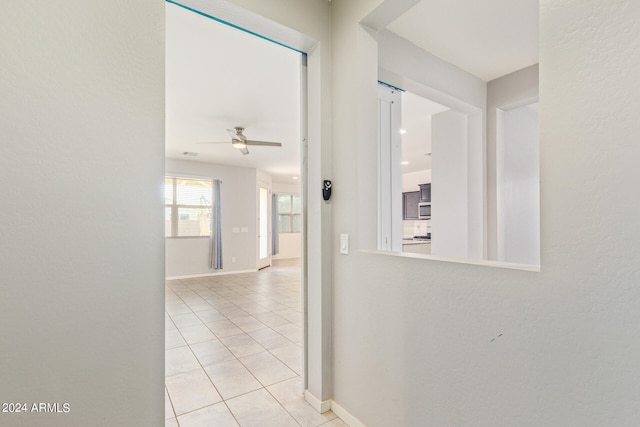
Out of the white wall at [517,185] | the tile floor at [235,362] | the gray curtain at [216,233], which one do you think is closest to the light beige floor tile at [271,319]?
the tile floor at [235,362]

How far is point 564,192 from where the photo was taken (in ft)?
2.80

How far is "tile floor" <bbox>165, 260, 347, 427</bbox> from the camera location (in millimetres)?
1789

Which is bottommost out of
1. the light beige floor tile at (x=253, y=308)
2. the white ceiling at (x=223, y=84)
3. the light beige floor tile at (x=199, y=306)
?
the light beige floor tile at (x=253, y=308)

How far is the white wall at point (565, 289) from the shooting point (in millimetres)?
760

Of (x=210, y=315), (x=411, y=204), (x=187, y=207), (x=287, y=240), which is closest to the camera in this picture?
(x=210, y=315)

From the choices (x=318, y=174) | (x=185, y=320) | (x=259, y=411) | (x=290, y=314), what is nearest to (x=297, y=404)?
(x=259, y=411)

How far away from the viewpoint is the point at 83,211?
41.4 inches

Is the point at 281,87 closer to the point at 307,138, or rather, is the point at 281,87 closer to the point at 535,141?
the point at 307,138

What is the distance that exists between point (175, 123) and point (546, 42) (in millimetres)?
4082

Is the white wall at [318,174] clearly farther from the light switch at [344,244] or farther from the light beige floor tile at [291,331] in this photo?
the light beige floor tile at [291,331]

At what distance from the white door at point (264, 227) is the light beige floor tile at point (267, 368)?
5.33m

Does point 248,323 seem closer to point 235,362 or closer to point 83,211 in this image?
point 235,362

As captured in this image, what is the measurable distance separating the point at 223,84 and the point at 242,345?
2617 millimetres

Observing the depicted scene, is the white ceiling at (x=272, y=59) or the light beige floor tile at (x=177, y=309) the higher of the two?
the white ceiling at (x=272, y=59)
